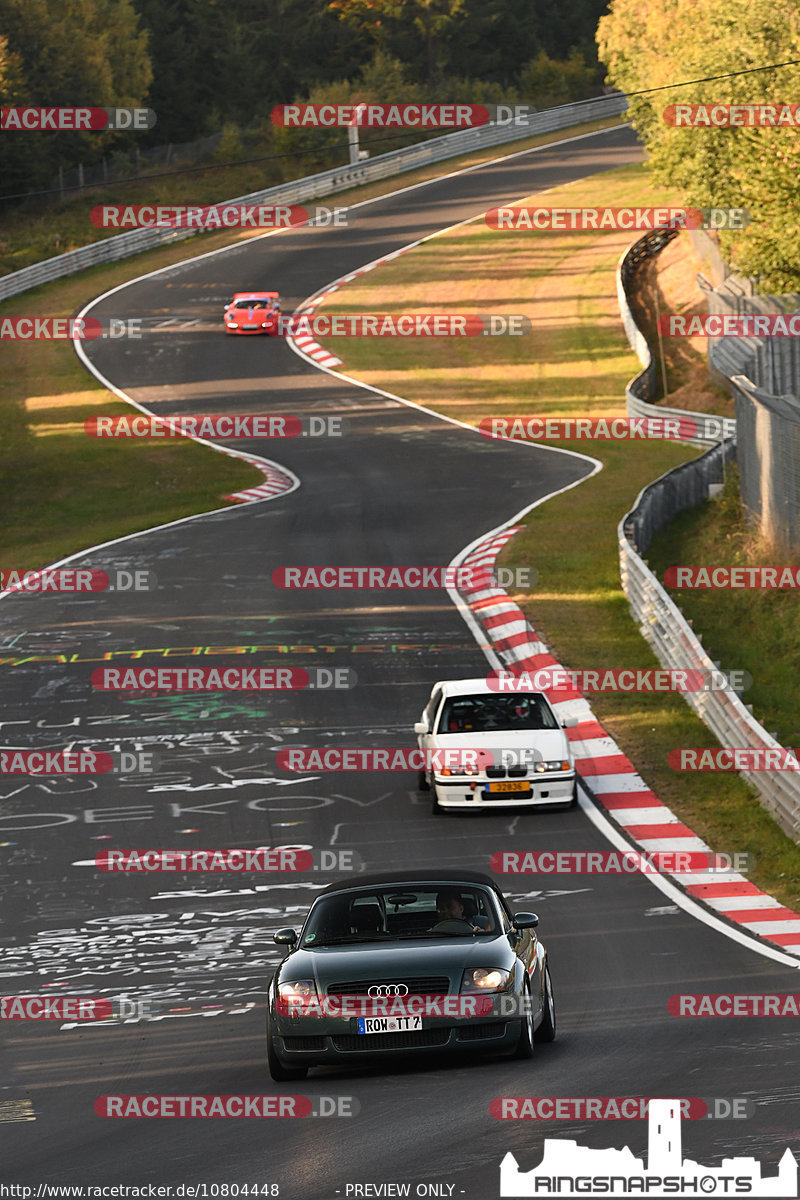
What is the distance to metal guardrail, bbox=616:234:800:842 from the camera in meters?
18.1

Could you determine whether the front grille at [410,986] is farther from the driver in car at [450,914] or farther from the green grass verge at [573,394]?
the green grass verge at [573,394]

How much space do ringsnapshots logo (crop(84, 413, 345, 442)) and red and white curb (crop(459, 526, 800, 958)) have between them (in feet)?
62.3

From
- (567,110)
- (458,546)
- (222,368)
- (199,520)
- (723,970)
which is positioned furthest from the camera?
(567,110)

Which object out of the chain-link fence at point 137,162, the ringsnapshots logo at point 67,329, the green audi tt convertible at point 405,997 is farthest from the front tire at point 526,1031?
the chain-link fence at point 137,162

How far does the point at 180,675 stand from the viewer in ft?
84.5

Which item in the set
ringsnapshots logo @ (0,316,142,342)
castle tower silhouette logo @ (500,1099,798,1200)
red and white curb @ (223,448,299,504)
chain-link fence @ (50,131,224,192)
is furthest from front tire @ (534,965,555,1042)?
chain-link fence @ (50,131,224,192)

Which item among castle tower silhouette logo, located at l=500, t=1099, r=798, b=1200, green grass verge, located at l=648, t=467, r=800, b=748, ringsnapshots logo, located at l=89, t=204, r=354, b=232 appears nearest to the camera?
castle tower silhouette logo, located at l=500, t=1099, r=798, b=1200

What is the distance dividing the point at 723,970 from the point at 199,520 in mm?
27423

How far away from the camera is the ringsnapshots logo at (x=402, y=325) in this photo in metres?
60.2

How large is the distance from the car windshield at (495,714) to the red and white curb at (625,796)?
1098 mm

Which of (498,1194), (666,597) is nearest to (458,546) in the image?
(666,597)

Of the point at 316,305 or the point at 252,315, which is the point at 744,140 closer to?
the point at 252,315

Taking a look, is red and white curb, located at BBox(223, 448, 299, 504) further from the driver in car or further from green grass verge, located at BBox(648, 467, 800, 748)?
the driver in car

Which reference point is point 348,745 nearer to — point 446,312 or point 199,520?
point 199,520
